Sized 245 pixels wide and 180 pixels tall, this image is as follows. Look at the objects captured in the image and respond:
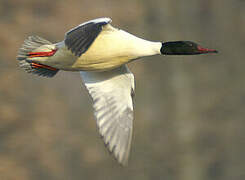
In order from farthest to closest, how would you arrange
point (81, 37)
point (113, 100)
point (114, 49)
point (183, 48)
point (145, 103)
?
1. point (145, 103)
2. point (113, 100)
3. point (183, 48)
4. point (114, 49)
5. point (81, 37)

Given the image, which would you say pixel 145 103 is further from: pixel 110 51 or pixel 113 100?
pixel 110 51

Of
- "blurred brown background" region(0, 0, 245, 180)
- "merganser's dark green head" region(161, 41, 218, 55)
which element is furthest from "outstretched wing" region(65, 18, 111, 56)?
"blurred brown background" region(0, 0, 245, 180)

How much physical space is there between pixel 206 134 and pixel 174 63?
3.50 ft

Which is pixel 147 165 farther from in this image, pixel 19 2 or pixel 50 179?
pixel 19 2

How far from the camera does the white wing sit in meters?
3.31

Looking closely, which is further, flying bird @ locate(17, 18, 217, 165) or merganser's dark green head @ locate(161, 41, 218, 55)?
merganser's dark green head @ locate(161, 41, 218, 55)

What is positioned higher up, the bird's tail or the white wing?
the bird's tail

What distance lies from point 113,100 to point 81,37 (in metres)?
0.74

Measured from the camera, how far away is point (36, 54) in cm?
338

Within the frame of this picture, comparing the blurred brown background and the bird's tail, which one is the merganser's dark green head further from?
the blurred brown background

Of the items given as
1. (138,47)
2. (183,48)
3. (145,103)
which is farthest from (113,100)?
(145,103)

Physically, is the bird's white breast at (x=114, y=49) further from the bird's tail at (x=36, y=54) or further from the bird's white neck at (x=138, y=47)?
the bird's tail at (x=36, y=54)

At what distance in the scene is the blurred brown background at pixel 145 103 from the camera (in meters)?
5.93

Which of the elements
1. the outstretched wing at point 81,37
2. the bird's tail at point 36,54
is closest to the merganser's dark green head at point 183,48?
the outstretched wing at point 81,37
